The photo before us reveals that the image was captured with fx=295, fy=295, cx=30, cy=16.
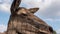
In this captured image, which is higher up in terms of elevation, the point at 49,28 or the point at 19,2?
the point at 19,2

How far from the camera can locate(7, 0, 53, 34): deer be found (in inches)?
396

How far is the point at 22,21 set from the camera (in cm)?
1021

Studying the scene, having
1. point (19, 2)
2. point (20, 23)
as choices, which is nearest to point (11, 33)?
point (20, 23)

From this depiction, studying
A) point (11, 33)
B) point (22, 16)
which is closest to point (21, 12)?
point (22, 16)

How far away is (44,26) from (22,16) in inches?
35.2

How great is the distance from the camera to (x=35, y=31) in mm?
10008

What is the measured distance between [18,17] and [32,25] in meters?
0.59

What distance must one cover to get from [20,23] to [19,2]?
2.39 feet

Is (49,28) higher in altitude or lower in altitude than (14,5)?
lower

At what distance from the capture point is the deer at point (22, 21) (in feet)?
33.0

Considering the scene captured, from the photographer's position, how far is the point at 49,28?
32.0 ft

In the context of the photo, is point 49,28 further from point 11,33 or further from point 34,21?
point 11,33

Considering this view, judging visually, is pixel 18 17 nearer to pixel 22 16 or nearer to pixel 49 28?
pixel 22 16

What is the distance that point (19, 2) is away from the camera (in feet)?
33.5
